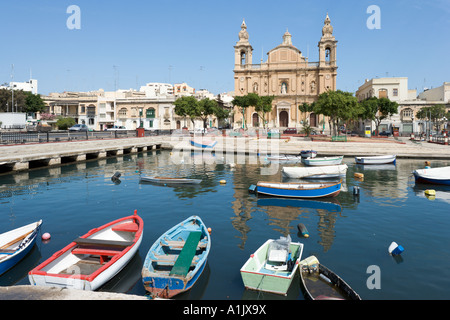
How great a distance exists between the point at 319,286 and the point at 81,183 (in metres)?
22.8

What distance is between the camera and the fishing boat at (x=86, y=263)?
29.6 feet

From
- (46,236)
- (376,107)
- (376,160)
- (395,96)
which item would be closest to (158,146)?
(376,160)

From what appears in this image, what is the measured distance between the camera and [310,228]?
52.3ft

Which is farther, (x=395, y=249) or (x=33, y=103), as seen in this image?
(x=33, y=103)

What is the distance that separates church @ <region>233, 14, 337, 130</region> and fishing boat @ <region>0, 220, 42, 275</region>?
249 ft

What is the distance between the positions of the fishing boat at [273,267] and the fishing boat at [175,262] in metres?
1.56

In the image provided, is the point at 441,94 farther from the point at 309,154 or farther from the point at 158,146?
the point at 158,146

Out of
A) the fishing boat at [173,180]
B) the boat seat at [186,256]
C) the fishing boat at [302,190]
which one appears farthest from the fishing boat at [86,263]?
the fishing boat at [173,180]

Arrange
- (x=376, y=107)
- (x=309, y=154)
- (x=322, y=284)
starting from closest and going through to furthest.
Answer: (x=322, y=284), (x=309, y=154), (x=376, y=107)

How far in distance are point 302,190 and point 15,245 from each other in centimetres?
1592

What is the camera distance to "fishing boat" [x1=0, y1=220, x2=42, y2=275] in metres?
10.9

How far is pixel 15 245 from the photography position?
12164mm

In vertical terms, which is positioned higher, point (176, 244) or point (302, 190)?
point (302, 190)

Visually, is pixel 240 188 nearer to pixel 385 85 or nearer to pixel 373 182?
pixel 373 182
